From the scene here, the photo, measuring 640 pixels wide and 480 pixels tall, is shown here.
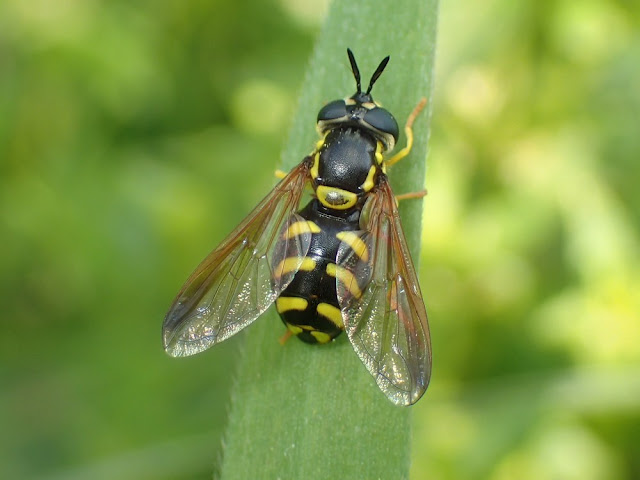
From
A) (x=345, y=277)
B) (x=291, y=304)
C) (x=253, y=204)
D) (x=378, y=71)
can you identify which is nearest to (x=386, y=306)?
(x=345, y=277)

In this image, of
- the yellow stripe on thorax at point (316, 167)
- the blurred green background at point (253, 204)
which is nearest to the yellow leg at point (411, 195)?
the yellow stripe on thorax at point (316, 167)

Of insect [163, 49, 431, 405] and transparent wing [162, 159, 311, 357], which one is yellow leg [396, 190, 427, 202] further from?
transparent wing [162, 159, 311, 357]

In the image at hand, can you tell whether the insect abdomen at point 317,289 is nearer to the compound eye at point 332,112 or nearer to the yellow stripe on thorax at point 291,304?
the yellow stripe on thorax at point 291,304

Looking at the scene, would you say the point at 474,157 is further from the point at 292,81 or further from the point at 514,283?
the point at 292,81

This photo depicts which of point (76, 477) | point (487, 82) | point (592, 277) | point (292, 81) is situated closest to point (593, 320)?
point (592, 277)

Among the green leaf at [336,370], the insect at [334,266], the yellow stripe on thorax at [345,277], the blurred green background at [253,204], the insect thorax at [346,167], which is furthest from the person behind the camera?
the blurred green background at [253,204]

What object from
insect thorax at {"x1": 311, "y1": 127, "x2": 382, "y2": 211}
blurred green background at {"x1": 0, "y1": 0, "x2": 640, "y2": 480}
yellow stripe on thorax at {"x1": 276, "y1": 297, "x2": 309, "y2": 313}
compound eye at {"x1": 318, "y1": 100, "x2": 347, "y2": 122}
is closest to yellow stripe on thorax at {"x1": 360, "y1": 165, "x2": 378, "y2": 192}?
insect thorax at {"x1": 311, "y1": 127, "x2": 382, "y2": 211}
